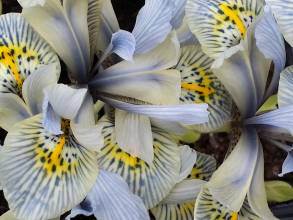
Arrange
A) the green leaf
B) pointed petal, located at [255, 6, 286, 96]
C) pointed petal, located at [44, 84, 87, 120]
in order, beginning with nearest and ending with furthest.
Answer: pointed petal, located at [44, 84, 87, 120] < pointed petal, located at [255, 6, 286, 96] < the green leaf

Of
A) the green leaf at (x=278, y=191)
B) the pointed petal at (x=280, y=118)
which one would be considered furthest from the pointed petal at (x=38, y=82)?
the green leaf at (x=278, y=191)

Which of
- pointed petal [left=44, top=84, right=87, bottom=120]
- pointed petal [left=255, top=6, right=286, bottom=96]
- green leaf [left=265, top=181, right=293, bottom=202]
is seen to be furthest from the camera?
green leaf [left=265, top=181, right=293, bottom=202]

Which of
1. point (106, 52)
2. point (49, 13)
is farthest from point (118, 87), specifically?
point (49, 13)

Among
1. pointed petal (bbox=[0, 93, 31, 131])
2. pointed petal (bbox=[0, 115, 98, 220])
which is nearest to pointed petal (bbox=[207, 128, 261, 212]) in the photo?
pointed petal (bbox=[0, 115, 98, 220])

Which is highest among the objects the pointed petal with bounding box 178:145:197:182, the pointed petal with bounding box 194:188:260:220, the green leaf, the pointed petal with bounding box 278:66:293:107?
the pointed petal with bounding box 278:66:293:107

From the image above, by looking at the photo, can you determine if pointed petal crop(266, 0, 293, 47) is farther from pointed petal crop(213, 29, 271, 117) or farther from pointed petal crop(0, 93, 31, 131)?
pointed petal crop(0, 93, 31, 131)

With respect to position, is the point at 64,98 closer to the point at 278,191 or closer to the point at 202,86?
the point at 202,86
